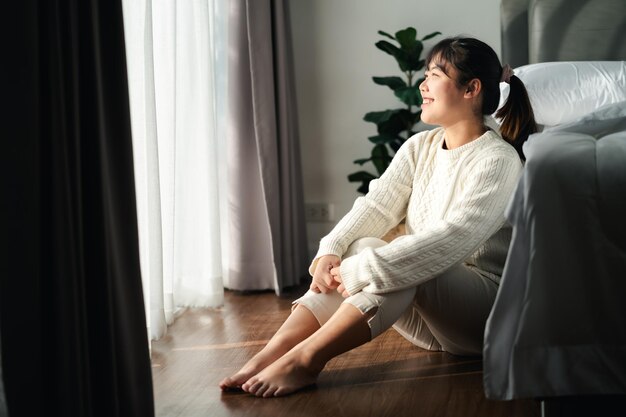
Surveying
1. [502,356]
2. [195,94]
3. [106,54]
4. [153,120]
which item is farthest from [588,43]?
[106,54]

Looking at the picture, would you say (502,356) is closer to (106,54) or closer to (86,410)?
(86,410)

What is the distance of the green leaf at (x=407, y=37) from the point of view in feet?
11.6

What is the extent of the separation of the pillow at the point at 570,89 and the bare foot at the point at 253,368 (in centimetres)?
126

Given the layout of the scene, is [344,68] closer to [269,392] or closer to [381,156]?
[381,156]

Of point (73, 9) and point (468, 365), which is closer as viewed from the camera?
point (73, 9)

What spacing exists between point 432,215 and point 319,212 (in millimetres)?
1706

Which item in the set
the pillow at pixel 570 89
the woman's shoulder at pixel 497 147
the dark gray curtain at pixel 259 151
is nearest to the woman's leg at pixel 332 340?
the woman's shoulder at pixel 497 147

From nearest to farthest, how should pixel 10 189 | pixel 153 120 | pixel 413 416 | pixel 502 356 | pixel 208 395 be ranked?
pixel 10 189 < pixel 502 356 < pixel 413 416 < pixel 208 395 < pixel 153 120

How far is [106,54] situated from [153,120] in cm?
89

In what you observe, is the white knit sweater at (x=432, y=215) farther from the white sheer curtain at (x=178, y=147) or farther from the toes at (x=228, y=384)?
the white sheer curtain at (x=178, y=147)

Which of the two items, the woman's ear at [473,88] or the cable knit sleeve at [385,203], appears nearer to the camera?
the woman's ear at [473,88]

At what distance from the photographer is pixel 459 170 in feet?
7.23

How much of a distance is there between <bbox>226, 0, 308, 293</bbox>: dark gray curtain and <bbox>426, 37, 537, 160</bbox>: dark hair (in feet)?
3.56

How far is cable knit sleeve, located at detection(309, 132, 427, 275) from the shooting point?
2.34m
